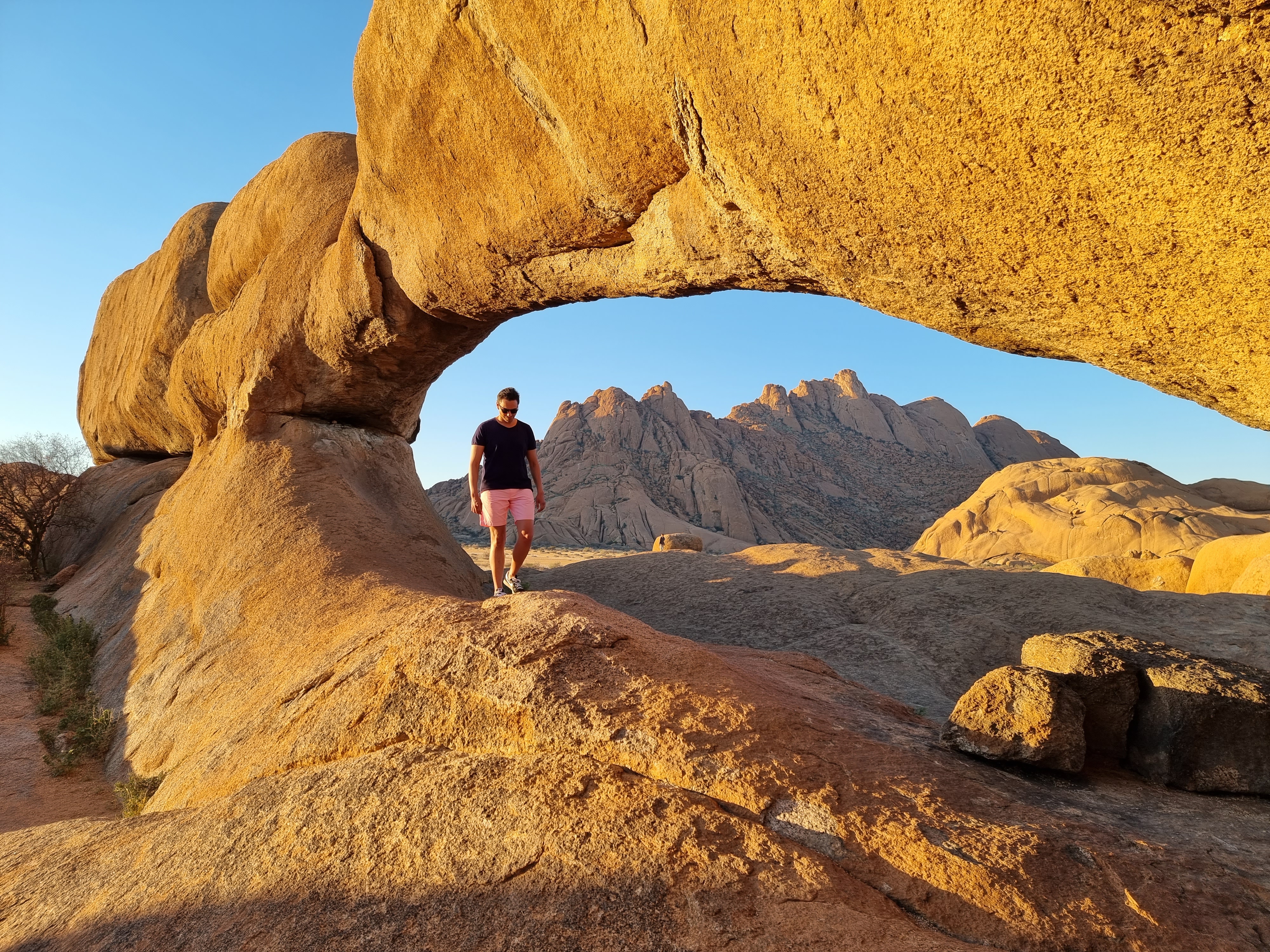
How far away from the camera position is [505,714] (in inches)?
109

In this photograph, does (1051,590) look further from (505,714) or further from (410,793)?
(410,793)

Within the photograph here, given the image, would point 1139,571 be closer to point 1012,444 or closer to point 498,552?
point 498,552

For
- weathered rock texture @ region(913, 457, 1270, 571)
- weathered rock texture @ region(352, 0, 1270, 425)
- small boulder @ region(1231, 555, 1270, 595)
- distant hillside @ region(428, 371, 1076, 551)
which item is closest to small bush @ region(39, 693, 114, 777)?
weathered rock texture @ region(352, 0, 1270, 425)

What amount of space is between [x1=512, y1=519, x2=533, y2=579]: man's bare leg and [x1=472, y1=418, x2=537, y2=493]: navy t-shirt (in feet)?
0.85

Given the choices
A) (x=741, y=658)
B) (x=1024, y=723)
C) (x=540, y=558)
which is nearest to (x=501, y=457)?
(x=741, y=658)

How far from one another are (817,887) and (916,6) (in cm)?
276

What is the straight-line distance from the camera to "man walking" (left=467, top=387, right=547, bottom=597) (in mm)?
4945

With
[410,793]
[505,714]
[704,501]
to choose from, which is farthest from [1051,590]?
[704,501]

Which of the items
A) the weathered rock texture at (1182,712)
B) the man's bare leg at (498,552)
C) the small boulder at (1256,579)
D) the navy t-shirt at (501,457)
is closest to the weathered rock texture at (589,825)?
the weathered rock texture at (1182,712)

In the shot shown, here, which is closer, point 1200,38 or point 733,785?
point 1200,38

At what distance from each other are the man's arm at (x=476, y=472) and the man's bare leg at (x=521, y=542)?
1.02 ft

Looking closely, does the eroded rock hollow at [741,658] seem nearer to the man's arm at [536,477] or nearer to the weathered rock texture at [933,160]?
the weathered rock texture at [933,160]

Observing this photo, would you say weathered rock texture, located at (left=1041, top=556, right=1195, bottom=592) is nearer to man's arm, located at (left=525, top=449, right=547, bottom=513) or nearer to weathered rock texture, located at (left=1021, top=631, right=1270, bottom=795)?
weathered rock texture, located at (left=1021, top=631, right=1270, bottom=795)

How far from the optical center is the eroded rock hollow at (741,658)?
196 centimetres
